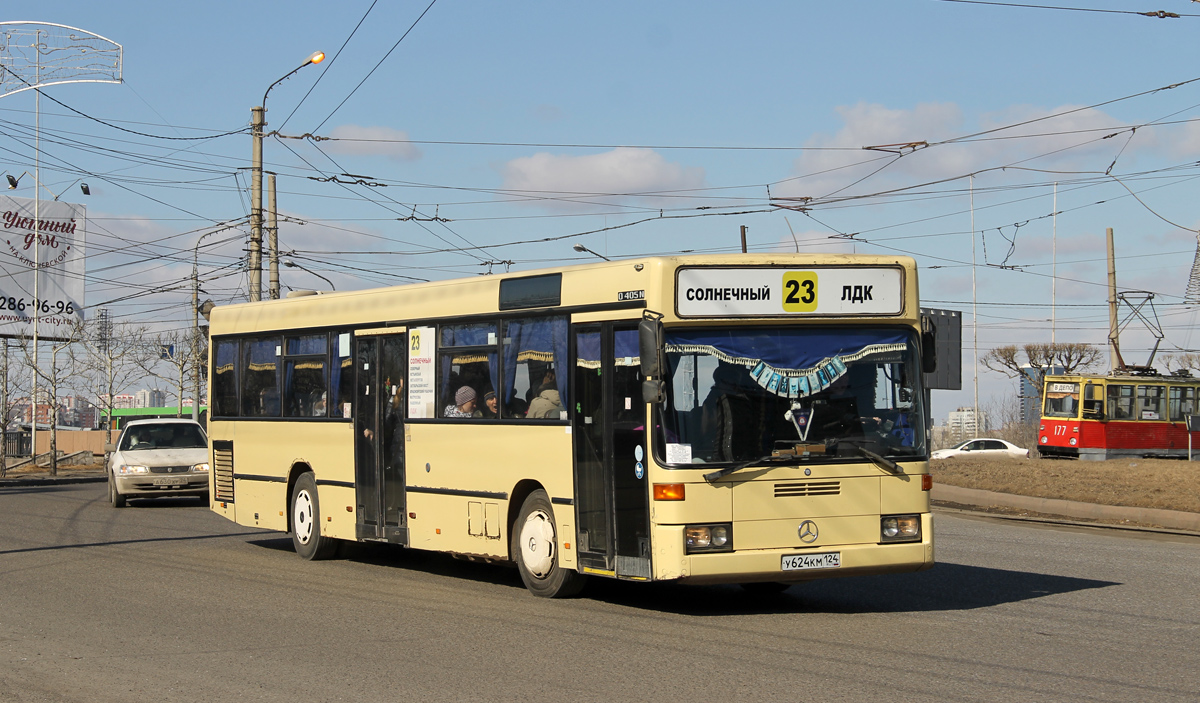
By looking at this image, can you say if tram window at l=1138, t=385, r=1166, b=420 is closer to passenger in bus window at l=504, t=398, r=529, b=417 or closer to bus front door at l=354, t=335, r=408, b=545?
bus front door at l=354, t=335, r=408, b=545

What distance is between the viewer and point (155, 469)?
2317cm

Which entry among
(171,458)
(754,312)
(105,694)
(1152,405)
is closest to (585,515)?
(754,312)

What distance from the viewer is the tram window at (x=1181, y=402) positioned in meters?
44.0

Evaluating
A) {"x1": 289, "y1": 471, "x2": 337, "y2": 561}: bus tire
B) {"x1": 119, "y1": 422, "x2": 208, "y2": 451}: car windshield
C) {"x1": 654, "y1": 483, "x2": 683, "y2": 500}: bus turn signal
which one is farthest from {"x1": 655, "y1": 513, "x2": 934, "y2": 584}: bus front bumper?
{"x1": 119, "y1": 422, "x2": 208, "y2": 451}: car windshield

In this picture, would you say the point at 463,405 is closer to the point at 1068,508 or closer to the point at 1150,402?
the point at 1068,508

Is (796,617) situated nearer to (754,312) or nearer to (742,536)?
(742,536)

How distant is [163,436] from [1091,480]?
19360 mm

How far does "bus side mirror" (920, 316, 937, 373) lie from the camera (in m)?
10.3

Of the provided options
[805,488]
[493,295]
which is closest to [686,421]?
[805,488]

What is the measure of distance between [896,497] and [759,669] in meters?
2.72

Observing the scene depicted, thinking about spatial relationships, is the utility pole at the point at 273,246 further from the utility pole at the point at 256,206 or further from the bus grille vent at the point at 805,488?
the bus grille vent at the point at 805,488

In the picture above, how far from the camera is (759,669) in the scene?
25.6 ft

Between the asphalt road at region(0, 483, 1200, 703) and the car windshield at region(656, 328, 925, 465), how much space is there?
1319mm

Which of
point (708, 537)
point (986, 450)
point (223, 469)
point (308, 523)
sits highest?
point (223, 469)
